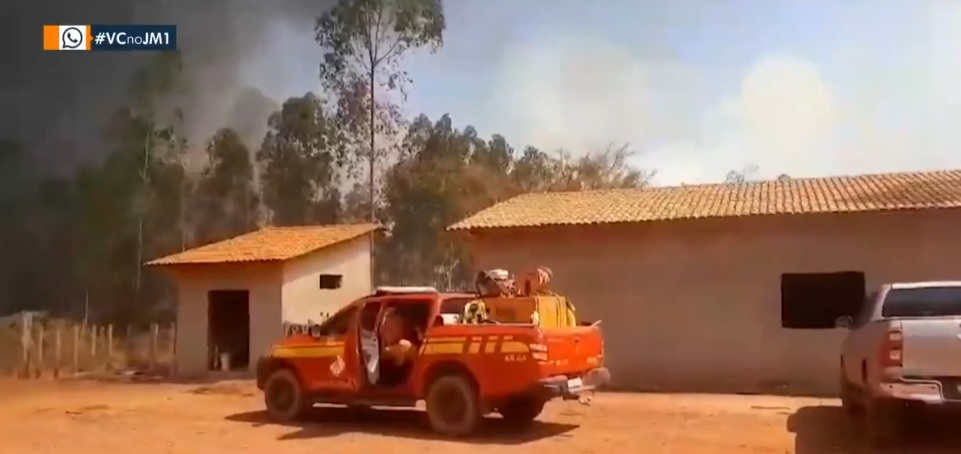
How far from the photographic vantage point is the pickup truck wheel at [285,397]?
44.4ft

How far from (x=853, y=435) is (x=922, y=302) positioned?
1912 mm

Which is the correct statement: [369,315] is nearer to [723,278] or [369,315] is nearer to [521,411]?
[521,411]

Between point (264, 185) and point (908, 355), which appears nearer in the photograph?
point (908, 355)

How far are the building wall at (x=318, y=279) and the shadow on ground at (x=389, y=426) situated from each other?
8113 millimetres

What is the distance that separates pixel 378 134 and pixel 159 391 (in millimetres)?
21013

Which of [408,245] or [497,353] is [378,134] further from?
[497,353]

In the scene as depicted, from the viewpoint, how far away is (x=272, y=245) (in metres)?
24.1

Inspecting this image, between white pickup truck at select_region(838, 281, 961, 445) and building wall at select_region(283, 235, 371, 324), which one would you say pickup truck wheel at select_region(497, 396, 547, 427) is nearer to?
white pickup truck at select_region(838, 281, 961, 445)

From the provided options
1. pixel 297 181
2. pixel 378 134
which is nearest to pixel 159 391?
pixel 378 134

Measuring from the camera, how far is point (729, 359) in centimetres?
1867

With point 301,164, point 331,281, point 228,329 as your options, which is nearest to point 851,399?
point 331,281

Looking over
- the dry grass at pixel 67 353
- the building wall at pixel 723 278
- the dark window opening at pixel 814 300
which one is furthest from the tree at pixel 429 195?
the dark window opening at pixel 814 300

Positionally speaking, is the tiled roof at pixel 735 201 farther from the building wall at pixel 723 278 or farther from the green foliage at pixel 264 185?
the green foliage at pixel 264 185

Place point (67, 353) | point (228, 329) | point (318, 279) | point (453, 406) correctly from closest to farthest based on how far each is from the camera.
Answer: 1. point (453, 406)
2. point (318, 279)
3. point (228, 329)
4. point (67, 353)
